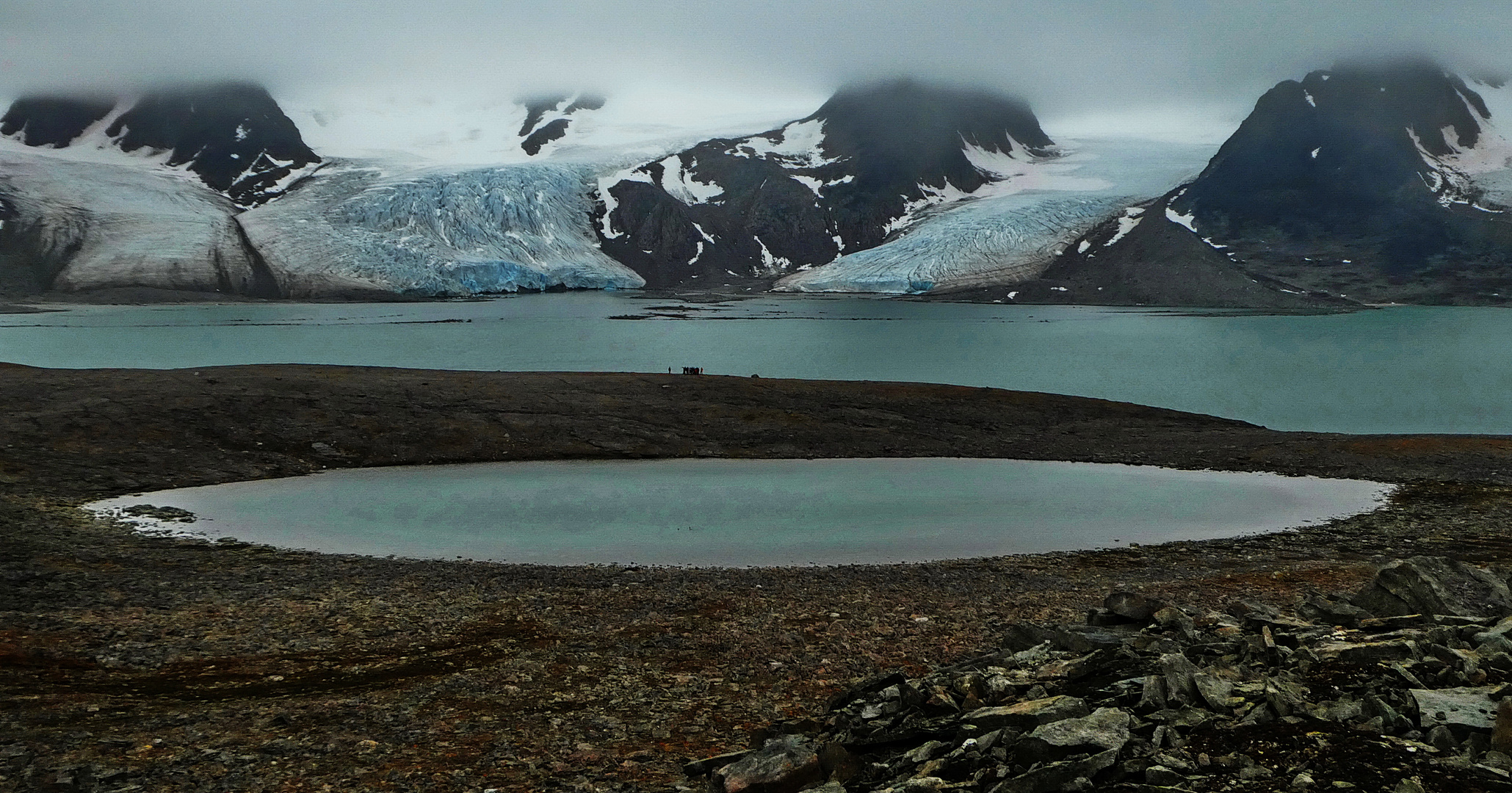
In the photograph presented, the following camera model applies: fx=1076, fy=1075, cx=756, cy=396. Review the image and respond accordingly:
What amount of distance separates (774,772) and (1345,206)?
610ft

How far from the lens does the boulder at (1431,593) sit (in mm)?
12344

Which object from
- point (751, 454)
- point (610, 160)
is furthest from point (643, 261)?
point (751, 454)

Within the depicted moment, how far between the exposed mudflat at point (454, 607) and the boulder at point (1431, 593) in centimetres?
377

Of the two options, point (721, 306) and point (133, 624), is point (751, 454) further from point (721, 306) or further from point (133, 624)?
point (721, 306)

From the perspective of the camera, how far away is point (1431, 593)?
12.4m

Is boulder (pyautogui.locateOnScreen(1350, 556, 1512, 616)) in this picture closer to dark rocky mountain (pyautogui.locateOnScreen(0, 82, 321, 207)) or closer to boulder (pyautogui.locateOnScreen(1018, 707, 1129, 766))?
boulder (pyautogui.locateOnScreen(1018, 707, 1129, 766))

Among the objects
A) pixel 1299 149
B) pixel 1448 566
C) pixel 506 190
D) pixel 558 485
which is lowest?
pixel 558 485

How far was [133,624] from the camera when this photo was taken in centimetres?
1488

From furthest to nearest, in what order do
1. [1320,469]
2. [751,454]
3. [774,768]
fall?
[751,454] → [1320,469] → [774,768]

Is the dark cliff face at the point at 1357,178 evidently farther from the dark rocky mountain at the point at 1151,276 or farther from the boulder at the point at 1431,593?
the boulder at the point at 1431,593

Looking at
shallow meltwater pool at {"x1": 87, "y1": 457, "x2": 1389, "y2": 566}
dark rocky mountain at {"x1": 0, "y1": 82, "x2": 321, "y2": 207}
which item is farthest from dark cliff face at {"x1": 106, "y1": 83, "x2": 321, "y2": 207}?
shallow meltwater pool at {"x1": 87, "y1": 457, "x2": 1389, "y2": 566}

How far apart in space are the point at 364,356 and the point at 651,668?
60.0 metres

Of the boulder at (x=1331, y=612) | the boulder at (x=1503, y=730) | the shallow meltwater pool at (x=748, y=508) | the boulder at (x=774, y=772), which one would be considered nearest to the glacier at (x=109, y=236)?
the shallow meltwater pool at (x=748, y=508)

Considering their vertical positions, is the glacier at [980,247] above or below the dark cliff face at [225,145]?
below
